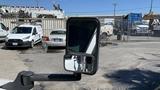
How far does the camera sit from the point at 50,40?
23734mm

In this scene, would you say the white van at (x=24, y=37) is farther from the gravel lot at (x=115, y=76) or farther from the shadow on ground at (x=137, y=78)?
the shadow on ground at (x=137, y=78)

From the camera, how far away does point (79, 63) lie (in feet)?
8.69

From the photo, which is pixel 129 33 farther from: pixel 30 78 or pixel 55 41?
pixel 30 78

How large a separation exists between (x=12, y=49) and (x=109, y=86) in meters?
14.2

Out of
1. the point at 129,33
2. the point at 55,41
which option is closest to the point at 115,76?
the point at 55,41

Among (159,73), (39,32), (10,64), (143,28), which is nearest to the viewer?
(159,73)

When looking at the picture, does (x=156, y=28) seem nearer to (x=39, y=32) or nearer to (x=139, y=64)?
(x=39, y=32)

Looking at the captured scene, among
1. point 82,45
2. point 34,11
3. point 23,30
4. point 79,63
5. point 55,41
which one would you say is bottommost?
point 55,41

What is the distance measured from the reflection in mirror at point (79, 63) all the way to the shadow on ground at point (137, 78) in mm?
7563

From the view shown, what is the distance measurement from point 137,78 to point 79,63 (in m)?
9.37

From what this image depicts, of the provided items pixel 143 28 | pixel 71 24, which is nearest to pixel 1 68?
pixel 71 24

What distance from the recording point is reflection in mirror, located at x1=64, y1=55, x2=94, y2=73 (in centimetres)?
261

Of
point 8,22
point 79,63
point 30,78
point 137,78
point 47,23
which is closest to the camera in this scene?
point 79,63

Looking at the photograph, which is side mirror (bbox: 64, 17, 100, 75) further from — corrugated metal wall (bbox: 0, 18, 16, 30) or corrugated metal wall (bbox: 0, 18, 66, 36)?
corrugated metal wall (bbox: 0, 18, 16, 30)
